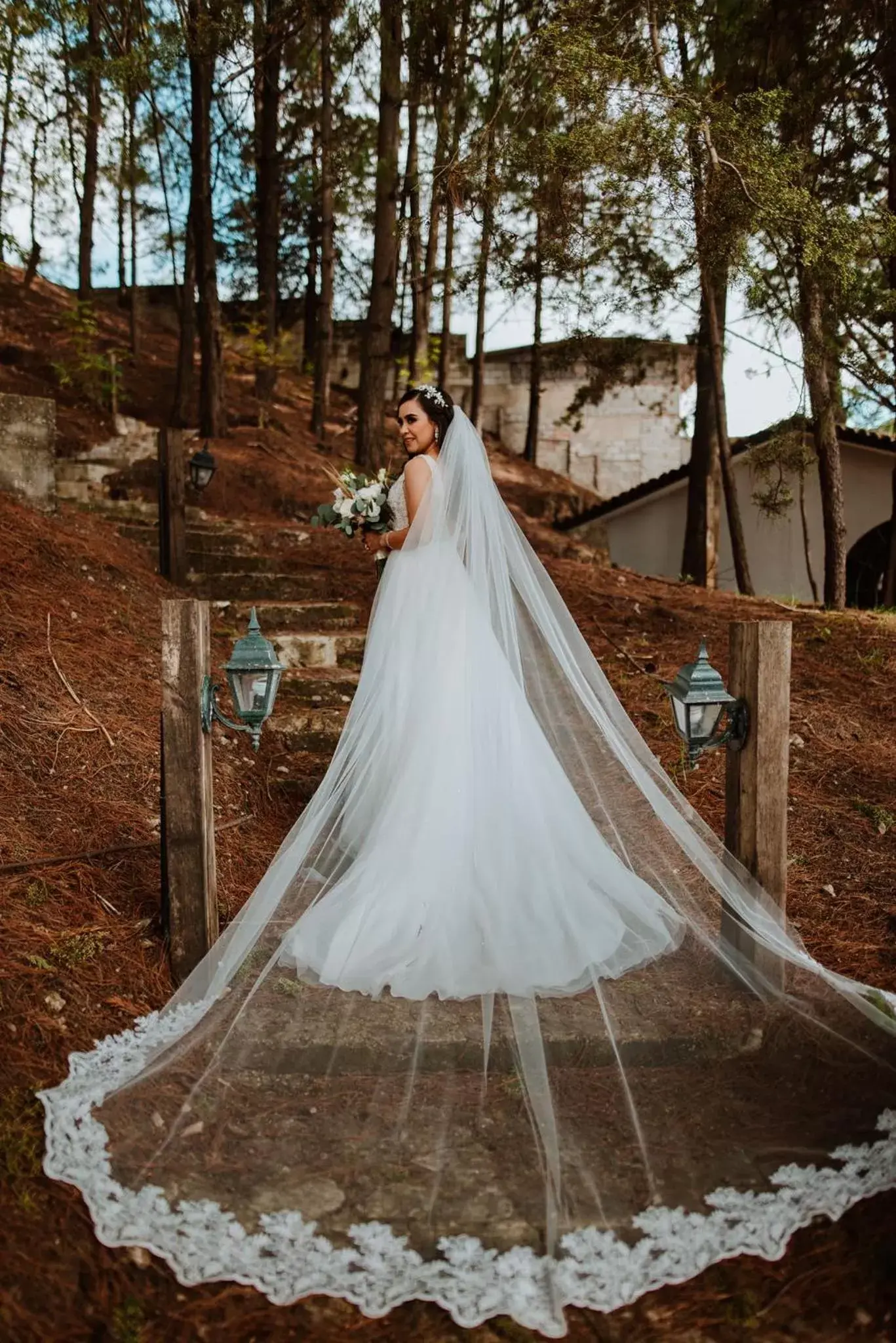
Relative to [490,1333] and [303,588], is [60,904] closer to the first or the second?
[490,1333]

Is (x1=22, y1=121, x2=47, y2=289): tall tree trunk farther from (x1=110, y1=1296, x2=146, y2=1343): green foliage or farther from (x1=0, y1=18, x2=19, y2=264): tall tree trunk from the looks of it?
(x1=110, y1=1296, x2=146, y2=1343): green foliage

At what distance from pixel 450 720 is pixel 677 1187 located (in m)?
1.85

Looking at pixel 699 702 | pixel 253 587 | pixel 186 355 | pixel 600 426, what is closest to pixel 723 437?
pixel 253 587

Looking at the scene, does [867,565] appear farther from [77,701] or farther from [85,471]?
[77,701]

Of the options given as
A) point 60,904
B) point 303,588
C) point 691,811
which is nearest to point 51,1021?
point 60,904

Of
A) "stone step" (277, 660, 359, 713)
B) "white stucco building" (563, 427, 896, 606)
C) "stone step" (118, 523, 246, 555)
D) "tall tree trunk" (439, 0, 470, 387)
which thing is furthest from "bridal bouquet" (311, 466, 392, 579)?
"white stucco building" (563, 427, 896, 606)

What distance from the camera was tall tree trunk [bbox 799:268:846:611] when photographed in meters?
7.21

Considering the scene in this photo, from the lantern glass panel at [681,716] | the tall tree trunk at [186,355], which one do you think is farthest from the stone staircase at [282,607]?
the tall tree trunk at [186,355]

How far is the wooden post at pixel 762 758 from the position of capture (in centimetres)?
325

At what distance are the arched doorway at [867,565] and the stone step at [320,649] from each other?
11.0 m

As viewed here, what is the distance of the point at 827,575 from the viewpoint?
9203mm

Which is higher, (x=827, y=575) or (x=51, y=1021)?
(x=827, y=575)

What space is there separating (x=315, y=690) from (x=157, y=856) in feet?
6.64

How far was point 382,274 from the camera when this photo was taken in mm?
10242
